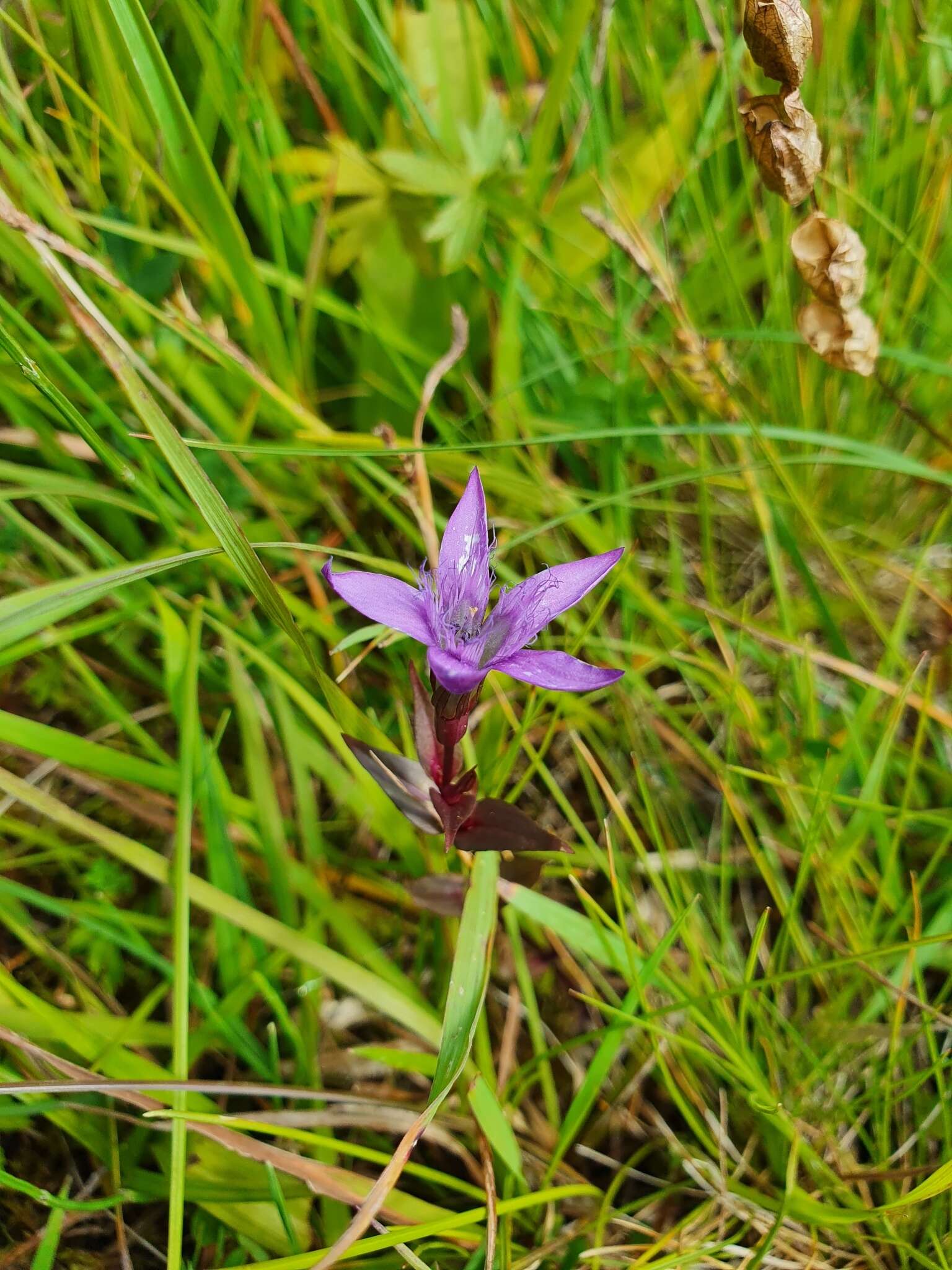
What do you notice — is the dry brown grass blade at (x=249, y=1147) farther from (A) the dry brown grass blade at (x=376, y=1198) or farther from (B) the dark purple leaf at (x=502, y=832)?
(B) the dark purple leaf at (x=502, y=832)

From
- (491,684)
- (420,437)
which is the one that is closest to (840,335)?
(420,437)

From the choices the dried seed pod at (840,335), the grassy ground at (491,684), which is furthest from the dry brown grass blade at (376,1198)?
the dried seed pod at (840,335)

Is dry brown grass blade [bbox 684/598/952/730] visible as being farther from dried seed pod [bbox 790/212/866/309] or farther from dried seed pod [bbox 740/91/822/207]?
dried seed pod [bbox 740/91/822/207]

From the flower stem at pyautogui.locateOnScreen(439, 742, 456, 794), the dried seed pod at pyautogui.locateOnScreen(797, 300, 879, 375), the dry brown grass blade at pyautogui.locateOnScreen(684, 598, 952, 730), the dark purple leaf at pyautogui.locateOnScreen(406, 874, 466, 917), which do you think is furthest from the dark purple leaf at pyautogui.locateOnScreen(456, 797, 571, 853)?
the dried seed pod at pyautogui.locateOnScreen(797, 300, 879, 375)

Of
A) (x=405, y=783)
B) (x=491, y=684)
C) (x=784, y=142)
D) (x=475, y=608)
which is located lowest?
(x=491, y=684)

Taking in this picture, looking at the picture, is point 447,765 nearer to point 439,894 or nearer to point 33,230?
point 439,894

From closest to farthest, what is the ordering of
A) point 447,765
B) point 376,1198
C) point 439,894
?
1. point 376,1198
2. point 447,765
3. point 439,894

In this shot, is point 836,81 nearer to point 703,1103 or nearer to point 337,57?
point 337,57
